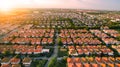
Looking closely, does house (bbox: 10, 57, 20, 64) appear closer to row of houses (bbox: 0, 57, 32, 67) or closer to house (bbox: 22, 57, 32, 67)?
row of houses (bbox: 0, 57, 32, 67)

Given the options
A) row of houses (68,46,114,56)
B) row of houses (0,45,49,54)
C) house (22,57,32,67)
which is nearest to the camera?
house (22,57,32,67)

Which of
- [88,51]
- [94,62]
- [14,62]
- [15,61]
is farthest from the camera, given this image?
[88,51]

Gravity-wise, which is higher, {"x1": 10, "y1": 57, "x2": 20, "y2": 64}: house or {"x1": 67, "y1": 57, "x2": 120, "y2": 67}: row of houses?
{"x1": 10, "y1": 57, "x2": 20, "y2": 64}: house

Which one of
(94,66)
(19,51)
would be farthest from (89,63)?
(19,51)

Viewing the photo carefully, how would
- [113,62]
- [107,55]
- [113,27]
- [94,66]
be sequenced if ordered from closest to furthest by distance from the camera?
[94,66], [113,62], [107,55], [113,27]

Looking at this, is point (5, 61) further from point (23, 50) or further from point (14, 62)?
point (23, 50)

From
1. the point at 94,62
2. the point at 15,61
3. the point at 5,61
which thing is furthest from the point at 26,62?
the point at 94,62

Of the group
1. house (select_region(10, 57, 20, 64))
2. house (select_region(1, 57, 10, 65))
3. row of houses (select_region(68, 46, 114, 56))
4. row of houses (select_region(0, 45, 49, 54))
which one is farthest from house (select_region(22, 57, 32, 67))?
row of houses (select_region(68, 46, 114, 56))

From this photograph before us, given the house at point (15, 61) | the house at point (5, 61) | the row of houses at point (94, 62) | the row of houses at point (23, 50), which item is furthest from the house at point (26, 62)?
the row of houses at point (94, 62)

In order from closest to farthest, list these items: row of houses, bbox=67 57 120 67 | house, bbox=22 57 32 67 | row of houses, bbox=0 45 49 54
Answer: row of houses, bbox=67 57 120 67
house, bbox=22 57 32 67
row of houses, bbox=0 45 49 54

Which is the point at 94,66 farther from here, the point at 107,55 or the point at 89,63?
the point at 107,55

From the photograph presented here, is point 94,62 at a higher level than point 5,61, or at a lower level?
lower
